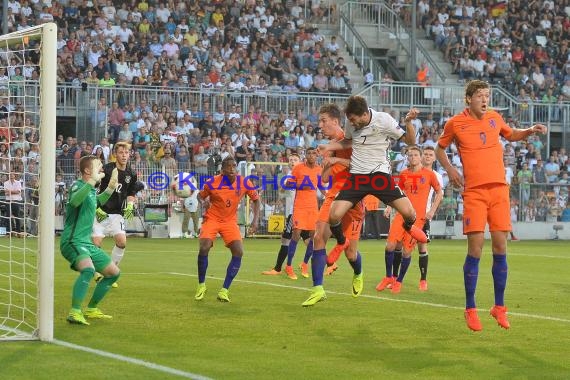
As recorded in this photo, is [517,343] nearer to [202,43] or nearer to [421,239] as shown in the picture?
[421,239]

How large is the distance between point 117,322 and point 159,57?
25.1 metres

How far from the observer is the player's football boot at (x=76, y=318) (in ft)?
38.0

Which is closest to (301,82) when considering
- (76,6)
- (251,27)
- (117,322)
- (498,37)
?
(251,27)

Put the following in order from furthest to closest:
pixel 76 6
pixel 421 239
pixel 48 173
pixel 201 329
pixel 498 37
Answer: pixel 498 37, pixel 76 6, pixel 421 239, pixel 201 329, pixel 48 173

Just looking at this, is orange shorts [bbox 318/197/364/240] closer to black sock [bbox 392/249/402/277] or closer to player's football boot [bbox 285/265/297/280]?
black sock [bbox 392/249/402/277]

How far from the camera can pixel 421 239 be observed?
47.6 ft

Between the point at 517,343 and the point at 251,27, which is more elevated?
the point at 251,27

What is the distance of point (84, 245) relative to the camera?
11883 millimetres

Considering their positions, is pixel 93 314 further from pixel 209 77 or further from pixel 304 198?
pixel 209 77

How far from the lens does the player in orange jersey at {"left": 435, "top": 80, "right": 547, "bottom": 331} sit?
431 inches

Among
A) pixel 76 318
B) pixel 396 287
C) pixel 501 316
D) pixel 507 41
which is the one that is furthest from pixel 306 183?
pixel 507 41

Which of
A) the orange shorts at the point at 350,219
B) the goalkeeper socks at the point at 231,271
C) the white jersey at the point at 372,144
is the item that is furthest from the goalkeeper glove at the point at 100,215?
the white jersey at the point at 372,144

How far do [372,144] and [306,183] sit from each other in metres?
6.53

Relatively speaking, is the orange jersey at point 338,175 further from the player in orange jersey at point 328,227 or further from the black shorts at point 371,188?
the black shorts at point 371,188
